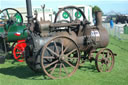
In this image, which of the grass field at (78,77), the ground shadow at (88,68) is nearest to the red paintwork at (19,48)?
the grass field at (78,77)

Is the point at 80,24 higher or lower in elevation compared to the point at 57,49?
higher

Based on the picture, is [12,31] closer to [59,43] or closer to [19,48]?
[19,48]

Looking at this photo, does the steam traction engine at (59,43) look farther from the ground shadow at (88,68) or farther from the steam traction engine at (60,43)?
the ground shadow at (88,68)

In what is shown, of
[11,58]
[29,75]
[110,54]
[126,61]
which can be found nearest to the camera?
[29,75]

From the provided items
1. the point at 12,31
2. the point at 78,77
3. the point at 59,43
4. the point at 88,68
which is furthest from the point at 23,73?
the point at 12,31

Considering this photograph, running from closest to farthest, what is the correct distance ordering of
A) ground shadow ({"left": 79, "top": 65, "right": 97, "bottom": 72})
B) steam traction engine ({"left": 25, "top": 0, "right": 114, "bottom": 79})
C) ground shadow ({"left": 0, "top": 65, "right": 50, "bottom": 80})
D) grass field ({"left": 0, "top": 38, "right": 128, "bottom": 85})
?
grass field ({"left": 0, "top": 38, "right": 128, "bottom": 85}), steam traction engine ({"left": 25, "top": 0, "right": 114, "bottom": 79}), ground shadow ({"left": 0, "top": 65, "right": 50, "bottom": 80}), ground shadow ({"left": 79, "top": 65, "right": 97, "bottom": 72})

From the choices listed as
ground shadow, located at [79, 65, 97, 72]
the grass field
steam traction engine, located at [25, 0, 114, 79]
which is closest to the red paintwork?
the grass field

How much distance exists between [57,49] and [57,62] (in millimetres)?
357

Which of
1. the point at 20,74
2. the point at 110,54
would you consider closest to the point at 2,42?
the point at 20,74

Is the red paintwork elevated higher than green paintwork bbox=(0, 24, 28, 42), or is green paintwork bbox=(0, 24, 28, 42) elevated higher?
green paintwork bbox=(0, 24, 28, 42)

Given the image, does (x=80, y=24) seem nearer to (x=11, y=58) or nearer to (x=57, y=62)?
(x=57, y=62)

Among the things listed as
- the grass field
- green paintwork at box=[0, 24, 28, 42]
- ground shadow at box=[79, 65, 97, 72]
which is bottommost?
ground shadow at box=[79, 65, 97, 72]

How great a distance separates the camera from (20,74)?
535cm

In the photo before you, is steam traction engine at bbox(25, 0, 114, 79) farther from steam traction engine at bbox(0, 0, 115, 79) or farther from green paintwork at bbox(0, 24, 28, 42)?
green paintwork at bbox(0, 24, 28, 42)
